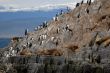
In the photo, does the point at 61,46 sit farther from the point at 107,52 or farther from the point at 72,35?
the point at 107,52

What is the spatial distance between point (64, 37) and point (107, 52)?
3859cm

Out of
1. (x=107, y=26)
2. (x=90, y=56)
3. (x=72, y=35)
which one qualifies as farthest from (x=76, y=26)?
(x=90, y=56)

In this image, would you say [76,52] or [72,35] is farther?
[72,35]

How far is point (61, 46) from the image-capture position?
18825 centimetres

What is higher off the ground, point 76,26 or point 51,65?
point 76,26

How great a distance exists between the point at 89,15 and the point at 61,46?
1683 centimetres

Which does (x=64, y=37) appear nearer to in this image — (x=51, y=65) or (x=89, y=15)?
(x=89, y=15)

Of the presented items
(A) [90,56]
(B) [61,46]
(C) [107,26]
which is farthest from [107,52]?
(B) [61,46]

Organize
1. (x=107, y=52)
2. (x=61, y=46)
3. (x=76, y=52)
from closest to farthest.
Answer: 1. (x=107, y=52)
2. (x=76, y=52)
3. (x=61, y=46)

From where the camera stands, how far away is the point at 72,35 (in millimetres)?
191750

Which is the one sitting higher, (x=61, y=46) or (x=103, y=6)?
(x=103, y=6)

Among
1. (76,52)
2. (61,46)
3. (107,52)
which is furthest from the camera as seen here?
(61,46)

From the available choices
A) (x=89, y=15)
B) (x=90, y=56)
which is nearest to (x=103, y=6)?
(x=89, y=15)

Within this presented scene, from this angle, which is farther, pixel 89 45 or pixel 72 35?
pixel 72 35
